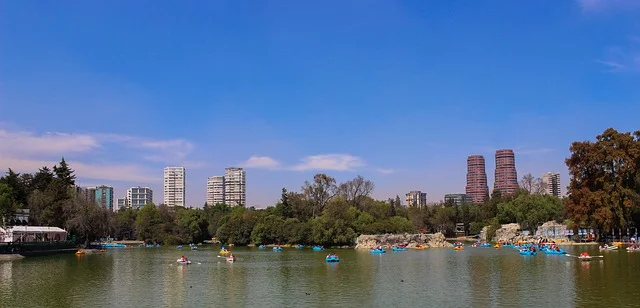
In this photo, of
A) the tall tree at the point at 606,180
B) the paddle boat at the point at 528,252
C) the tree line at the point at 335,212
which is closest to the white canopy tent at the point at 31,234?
the tree line at the point at 335,212

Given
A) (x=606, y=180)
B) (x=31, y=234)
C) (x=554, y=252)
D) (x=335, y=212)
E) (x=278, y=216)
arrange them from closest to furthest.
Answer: (x=554, y=252) < (x=606, y=180) < (x=31, y=234) < (x=335, y=212) < (x=278, y=216)

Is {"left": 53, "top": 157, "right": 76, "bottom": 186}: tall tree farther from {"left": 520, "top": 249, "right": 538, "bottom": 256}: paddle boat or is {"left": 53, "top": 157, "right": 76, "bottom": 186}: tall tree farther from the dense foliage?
{"left": 520, "top": 249, "right": 538, "bottom": 256}: paddle boat

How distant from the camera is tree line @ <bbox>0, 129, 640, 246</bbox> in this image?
72.9m

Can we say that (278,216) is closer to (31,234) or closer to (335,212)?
(335,212)

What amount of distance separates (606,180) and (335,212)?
4164cm

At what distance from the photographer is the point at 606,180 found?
7350cm

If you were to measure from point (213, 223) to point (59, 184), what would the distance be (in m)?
45.7

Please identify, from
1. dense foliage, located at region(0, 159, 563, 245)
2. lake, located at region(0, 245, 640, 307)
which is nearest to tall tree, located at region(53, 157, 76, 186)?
dense foliage, located at region(0, 159, 563, 245)

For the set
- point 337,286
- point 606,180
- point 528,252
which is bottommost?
point 528,252

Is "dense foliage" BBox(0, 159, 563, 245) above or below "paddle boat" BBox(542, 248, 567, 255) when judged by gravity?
above

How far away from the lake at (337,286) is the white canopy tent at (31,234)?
23903 millimetres

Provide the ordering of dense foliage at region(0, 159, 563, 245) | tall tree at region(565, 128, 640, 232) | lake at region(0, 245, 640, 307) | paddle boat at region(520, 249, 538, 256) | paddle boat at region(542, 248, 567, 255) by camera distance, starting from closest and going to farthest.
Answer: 1. lake at region(0, 245, 640, 307)
2. paddle boat at region(542, 248, 567, 255)
3. paddle boat at region(520, 249, 538, 256)
4. tall tree at region(565, 128, 640, 232)
5. dense foliage at region(0, 159, 563, 245)

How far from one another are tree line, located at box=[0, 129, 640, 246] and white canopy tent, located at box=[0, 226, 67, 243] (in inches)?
87.5

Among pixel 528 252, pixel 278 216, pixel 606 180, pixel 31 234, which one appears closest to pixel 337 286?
pixel 528 252
